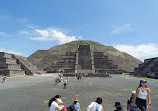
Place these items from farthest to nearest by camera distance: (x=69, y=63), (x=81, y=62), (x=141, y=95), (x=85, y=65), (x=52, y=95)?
1. (x=81, y=62)
2. (x=69, y=63)
3. (x=85, y=65)
4. (x=52, y=95)
5. (x=141, y=95)

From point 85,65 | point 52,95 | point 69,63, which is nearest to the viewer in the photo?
point 52,95

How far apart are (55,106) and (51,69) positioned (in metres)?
43.2

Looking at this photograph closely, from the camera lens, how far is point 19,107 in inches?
323

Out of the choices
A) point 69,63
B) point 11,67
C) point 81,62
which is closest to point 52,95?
point 11,67

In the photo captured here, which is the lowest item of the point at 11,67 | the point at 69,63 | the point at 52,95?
the point at 52,95

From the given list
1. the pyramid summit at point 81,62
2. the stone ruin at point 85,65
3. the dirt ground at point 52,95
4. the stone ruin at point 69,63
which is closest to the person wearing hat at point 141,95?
the dirt ground at point 52,95

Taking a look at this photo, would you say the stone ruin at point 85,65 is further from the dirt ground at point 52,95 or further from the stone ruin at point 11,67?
the dirt ground at point 52,95

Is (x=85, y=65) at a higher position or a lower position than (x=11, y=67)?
higher

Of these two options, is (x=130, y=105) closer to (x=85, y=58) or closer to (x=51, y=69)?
(x=51, y=69)

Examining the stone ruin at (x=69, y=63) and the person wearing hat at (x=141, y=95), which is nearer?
the person wearing hat at (x=141, y=95)

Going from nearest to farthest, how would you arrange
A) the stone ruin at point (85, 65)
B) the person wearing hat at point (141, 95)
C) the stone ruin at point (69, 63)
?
the person wearing hat at point (141, 95) → the stone ruin at point (69, 63) → the stone ruin at point (85, 65)

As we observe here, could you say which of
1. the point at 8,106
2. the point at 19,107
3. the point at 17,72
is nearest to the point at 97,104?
the point at 19,107

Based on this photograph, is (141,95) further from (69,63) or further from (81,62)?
(81,62)


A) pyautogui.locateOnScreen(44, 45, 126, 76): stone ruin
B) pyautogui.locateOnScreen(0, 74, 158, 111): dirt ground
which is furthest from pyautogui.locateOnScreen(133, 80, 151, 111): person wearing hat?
pyautogui.locateOnScreen(44, 45, 126, 76): stone ruin
